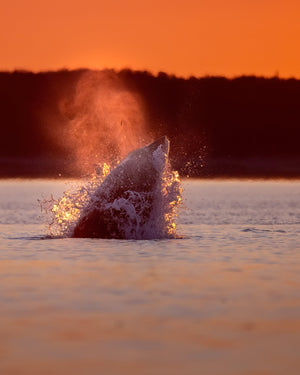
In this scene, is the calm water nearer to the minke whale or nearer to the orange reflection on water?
the orange reflection on water

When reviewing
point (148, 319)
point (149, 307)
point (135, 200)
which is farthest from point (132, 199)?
point (148, 319)

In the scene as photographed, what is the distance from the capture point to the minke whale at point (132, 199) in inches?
912

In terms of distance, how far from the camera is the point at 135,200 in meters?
23.1

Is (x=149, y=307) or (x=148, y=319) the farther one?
(x=149, y=307)

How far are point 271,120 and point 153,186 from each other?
448 ft

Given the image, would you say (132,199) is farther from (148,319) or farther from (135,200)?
(148,319)

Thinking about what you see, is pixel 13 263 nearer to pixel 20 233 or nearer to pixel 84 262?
pixel 84 262

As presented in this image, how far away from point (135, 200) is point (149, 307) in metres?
10.5

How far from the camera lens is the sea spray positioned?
2319 cm

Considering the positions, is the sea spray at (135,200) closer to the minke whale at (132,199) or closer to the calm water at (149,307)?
the minke whale at (132,199)

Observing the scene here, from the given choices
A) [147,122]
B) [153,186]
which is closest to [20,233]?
[153,186]

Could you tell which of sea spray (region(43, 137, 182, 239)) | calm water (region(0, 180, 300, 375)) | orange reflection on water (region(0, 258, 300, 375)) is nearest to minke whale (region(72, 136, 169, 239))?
sea spray (region(43, 137, 182, 239))

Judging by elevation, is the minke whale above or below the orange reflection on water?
above

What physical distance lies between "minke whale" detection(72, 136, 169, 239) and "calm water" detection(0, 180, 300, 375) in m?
1.04
